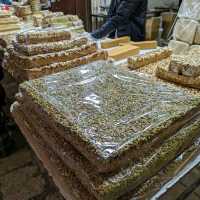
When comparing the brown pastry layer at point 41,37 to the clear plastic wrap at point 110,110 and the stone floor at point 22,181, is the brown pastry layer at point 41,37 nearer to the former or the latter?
the clear plastic wrap at point 110,110

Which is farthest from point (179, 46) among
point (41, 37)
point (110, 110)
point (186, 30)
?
point (110, 110)

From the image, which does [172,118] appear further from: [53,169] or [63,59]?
[63,59]

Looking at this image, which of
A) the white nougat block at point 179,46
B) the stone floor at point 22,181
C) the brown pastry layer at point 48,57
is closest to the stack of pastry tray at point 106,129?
the brown pastry layer at point 48,57

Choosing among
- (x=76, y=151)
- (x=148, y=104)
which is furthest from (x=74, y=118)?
(x=148, y=104)

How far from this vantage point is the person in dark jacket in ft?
6.18

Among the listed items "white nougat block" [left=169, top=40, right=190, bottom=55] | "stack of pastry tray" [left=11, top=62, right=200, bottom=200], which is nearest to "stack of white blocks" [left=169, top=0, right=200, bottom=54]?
"white nougat block" [left=169, top=40, right=190, bottom=55]

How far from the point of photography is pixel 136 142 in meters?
0.50

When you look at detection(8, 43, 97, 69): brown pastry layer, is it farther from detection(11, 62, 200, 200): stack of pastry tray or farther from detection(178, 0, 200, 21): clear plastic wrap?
detection(178, 0, 200, 21): clear plastic wrap

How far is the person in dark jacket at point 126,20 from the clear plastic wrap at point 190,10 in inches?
15.6

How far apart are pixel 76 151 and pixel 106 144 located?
0.10m

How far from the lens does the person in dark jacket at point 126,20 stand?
1.88 metres

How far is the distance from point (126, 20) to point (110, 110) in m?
1.55

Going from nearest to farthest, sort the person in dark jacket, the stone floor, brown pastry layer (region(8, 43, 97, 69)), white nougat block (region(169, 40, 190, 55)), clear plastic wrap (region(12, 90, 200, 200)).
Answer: clear plastic wrap (region(12, 90, 200, 200)) → brown pastry layer (region(8, 43, 97, 69)) → the stone floor → the person in dark jacket → white nougat block (region(169, 40, 190, 55))

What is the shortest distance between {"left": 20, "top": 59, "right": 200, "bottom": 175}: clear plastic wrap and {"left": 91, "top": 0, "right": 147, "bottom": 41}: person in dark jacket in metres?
1.13
